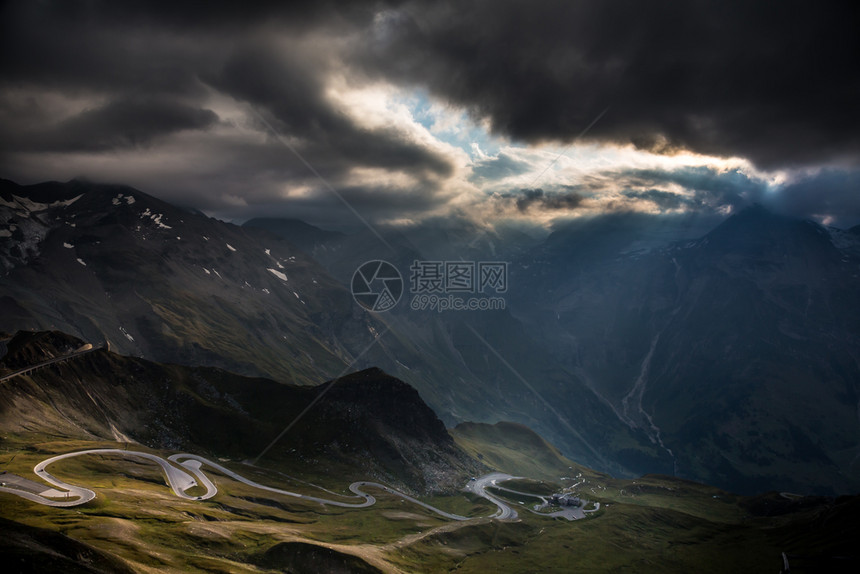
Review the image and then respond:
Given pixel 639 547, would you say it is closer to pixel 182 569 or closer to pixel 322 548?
pixel 322 548

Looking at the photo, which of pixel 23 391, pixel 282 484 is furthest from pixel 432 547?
pixel 23 391

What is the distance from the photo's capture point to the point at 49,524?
331 ft

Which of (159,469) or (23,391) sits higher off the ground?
(23,391)

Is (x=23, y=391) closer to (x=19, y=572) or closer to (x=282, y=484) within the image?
(x=282, y=484)

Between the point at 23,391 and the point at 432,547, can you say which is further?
the point at 23,391

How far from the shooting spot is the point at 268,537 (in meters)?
132

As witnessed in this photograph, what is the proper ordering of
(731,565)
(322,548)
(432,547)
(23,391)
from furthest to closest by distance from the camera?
(23,391) < (731,565) < (432,547) < (322,548)

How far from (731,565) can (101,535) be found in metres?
188

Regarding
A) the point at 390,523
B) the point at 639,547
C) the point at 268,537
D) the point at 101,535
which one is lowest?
the point at 639,547

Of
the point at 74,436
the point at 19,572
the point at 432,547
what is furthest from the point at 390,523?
the point at 19,572

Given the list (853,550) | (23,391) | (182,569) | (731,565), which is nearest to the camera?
(182,569)

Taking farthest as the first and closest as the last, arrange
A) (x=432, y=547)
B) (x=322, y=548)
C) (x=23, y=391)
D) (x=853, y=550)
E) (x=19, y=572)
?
(x=23, y=391) → (x=432, y=547) → (x=853, y=550) → (x=322, y=548) → (x=19, y=572)

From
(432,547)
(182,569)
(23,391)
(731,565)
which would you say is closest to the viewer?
(182,569)

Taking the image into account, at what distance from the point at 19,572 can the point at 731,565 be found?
650 ft
